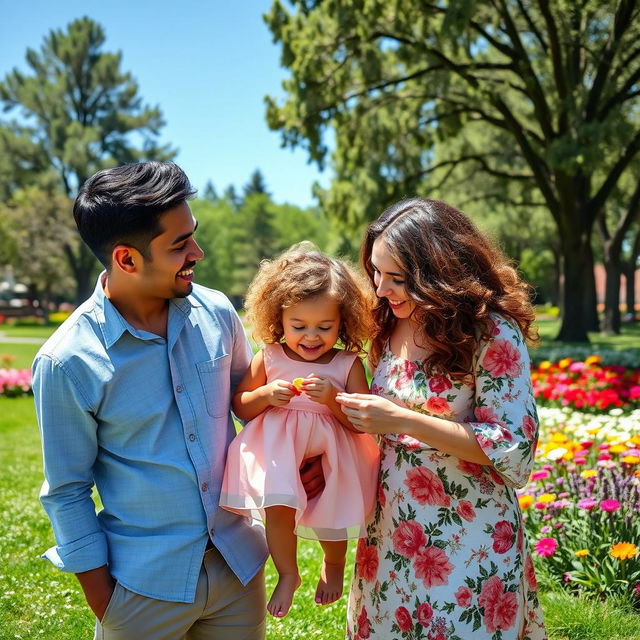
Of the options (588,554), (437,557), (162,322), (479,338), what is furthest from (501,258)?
(588,554)

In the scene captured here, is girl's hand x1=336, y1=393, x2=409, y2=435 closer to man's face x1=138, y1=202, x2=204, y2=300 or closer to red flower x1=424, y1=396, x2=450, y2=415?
red flower x1=424, y1=396, x2=450, y2=415

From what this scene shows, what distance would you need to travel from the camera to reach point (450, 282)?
2.39 m

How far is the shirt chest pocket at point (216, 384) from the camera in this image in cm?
246

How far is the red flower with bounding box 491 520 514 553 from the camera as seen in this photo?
2.34 m

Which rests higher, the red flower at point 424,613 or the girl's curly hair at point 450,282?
the girl's curly hair at point 450,282

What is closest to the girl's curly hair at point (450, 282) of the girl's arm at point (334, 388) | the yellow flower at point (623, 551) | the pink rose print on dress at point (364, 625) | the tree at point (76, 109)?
the girl's arm at point (334, 388)

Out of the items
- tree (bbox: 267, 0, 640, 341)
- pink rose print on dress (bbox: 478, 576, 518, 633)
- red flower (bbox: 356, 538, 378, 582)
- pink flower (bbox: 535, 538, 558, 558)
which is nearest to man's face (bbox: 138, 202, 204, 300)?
red flower (bbox: 356, 538, 378, 582)

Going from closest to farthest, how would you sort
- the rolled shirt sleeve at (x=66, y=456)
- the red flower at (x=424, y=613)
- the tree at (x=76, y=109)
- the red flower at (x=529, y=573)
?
the rolled shirt sleeve at (x=66, y=456), the red flower at (x=424, y=613), the red flower at (x=529, y=573), the tree at (x=76, y=109)

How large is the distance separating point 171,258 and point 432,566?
1.34 metres

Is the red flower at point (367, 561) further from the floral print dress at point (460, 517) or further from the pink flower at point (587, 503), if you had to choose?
the pink flower at point (587, 503)

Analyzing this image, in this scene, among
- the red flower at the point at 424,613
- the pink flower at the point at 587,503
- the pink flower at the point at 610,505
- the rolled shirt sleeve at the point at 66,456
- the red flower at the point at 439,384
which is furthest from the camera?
the pink flower at the point at 587,503

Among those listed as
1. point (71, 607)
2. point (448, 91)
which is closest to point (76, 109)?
point (448, 91)

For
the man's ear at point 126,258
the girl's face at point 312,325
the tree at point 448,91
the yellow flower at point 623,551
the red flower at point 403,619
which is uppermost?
the tree at point 448,91

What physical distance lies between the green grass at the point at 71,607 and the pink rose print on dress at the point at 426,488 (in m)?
1.78
